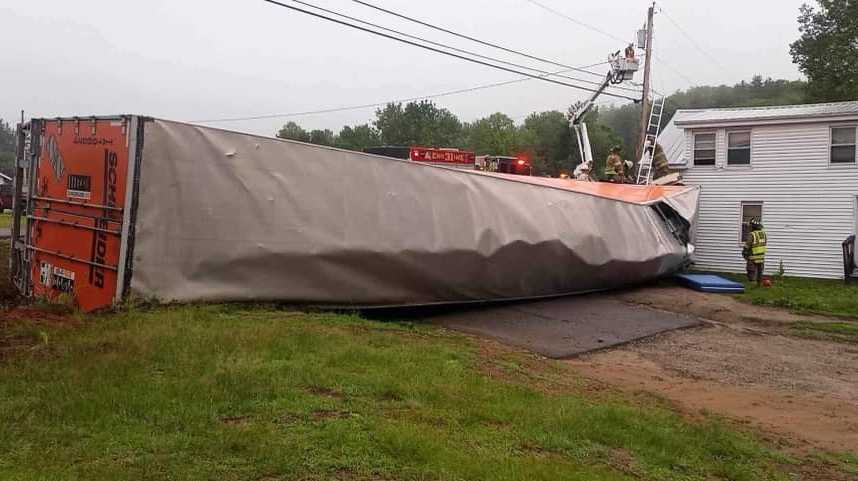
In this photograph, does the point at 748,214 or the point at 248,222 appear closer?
the point at 248,222

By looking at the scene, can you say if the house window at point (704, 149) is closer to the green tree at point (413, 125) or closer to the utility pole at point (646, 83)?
the utility pole at point (646, 83)

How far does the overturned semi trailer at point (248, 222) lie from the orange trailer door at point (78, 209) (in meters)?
0.02

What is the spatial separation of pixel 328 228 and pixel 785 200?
59.0ft

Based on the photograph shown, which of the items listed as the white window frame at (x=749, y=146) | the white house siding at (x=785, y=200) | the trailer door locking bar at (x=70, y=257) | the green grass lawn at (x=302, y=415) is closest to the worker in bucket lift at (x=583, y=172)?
the white house siding at (x=785, y=200)

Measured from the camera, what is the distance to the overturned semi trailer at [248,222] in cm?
736

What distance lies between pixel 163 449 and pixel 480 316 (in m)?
7.02

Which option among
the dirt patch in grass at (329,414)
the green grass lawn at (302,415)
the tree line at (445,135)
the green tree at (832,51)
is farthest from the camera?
the tree line at (445,135)

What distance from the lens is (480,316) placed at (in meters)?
10.5

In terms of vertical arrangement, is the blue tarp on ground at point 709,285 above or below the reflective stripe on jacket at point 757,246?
below

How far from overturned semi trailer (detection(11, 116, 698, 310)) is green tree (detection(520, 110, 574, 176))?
46737 millimetres

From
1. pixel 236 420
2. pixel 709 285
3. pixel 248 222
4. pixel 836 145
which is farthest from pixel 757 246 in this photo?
pixel 236 420

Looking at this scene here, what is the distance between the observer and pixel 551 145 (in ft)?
224

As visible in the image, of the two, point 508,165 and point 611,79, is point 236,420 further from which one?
point 611,79

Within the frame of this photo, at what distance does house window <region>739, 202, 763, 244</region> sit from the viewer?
73.8 ft
